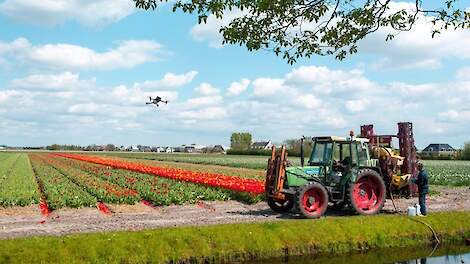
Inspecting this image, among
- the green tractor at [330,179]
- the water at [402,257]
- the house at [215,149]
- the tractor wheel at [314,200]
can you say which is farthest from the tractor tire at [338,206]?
the house at [215,149]

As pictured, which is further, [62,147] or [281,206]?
[62,147]

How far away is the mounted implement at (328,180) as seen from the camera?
17922mm

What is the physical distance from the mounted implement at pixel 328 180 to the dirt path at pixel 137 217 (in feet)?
2.36

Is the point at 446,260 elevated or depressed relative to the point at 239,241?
depressed

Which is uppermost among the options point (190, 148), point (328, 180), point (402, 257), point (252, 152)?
point (190, 148)

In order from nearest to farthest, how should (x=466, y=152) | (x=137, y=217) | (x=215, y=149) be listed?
(x=137, y=217)
(x=466, y=152)
(x=215, y=149)

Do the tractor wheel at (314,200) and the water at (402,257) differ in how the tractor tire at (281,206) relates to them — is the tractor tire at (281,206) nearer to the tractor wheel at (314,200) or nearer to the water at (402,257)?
the tractor wheel at (314,200)

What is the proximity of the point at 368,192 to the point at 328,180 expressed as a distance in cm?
175

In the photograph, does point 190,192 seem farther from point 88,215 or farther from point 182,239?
point 182,239

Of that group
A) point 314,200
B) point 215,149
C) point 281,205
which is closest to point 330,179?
point 314,200

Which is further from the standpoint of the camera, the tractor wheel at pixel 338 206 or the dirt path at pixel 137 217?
the tractor wheel at pixel 338 206

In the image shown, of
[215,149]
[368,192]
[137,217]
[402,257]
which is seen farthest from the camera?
[215,149]

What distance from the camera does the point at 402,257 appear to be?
1473 cm

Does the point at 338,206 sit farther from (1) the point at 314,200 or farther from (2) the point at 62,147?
(2) the point at 62,147
